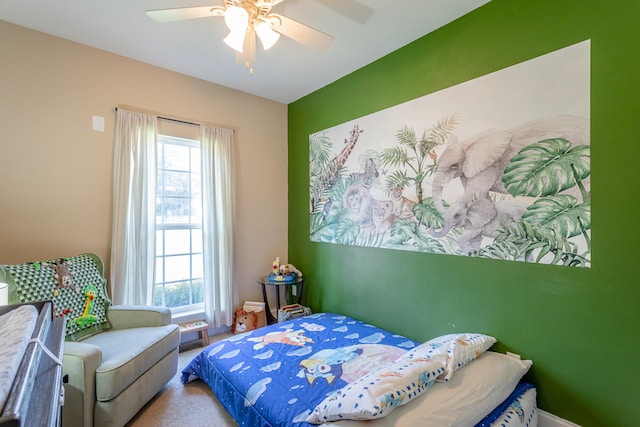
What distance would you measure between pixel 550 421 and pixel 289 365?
1.60 meters

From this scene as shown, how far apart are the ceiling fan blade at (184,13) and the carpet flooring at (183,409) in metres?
2.47

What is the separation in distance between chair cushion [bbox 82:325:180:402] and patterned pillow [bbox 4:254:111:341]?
118 mm

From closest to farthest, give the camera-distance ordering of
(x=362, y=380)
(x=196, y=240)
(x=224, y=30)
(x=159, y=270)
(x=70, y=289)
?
(x=362, y=380)
(x=70, y=289)
(x=224, y=30)
(x=159, y=270)
(x=196, y=240)

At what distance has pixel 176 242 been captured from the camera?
2973mm

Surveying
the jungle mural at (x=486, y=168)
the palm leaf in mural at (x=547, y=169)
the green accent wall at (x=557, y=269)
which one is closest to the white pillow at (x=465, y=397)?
the green accent wall at (x=557, y=269)

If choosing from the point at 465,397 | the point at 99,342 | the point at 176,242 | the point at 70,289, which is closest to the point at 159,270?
the point at 176,242

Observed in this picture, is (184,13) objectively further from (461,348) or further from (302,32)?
(461,348)

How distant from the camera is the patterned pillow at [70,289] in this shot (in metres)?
1.90

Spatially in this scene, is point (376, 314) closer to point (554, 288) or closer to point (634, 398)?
point (554, 288)

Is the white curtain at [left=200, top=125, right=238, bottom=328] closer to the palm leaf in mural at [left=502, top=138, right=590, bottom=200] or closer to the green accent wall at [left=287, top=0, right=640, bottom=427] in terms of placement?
the green accent wall at [left=287, top=0, right=640, bottom=427]

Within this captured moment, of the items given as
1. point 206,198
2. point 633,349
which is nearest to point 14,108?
point 206,198

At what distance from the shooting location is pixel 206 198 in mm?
3012

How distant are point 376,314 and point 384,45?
7.76 feet

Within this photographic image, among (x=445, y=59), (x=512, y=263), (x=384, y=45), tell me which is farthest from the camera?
(x=384, y=45)
